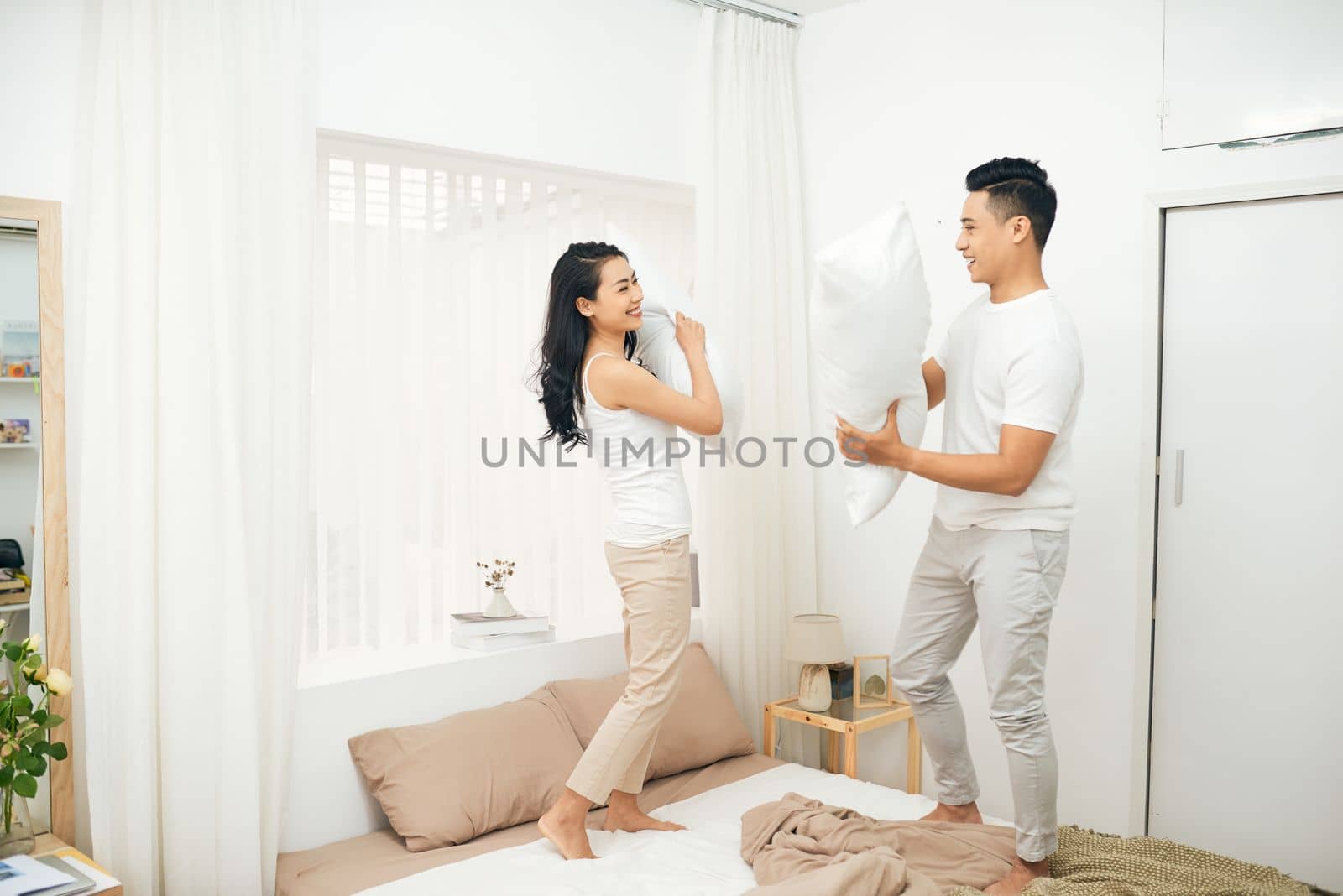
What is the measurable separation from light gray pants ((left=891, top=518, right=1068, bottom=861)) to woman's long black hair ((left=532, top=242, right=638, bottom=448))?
986 millimetres

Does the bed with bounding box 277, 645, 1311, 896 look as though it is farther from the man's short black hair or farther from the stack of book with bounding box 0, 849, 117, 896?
the man's short black hair

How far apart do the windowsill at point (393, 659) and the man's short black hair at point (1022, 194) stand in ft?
5.76

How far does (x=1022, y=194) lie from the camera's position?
7.75 feet

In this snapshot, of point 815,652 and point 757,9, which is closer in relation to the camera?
point 815,652

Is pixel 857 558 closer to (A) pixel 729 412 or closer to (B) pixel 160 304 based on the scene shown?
(A) pixel 729 412

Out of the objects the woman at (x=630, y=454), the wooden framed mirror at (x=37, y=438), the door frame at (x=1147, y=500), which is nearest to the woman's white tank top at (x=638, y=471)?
the woman at (x=630, y=454)

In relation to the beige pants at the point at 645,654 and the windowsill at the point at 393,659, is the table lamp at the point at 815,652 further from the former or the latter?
the beige pants at the point at 645,654

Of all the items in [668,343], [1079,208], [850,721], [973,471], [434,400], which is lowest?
[850,721]

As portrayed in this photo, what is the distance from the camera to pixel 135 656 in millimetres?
2250

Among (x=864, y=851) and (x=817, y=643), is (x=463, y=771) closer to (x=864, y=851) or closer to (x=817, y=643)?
(x=864, y=851)

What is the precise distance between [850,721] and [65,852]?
7.03 ft

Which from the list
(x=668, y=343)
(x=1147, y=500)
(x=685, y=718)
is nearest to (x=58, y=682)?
(x=668, y=343)

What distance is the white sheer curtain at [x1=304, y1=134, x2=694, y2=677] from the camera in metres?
3.04
